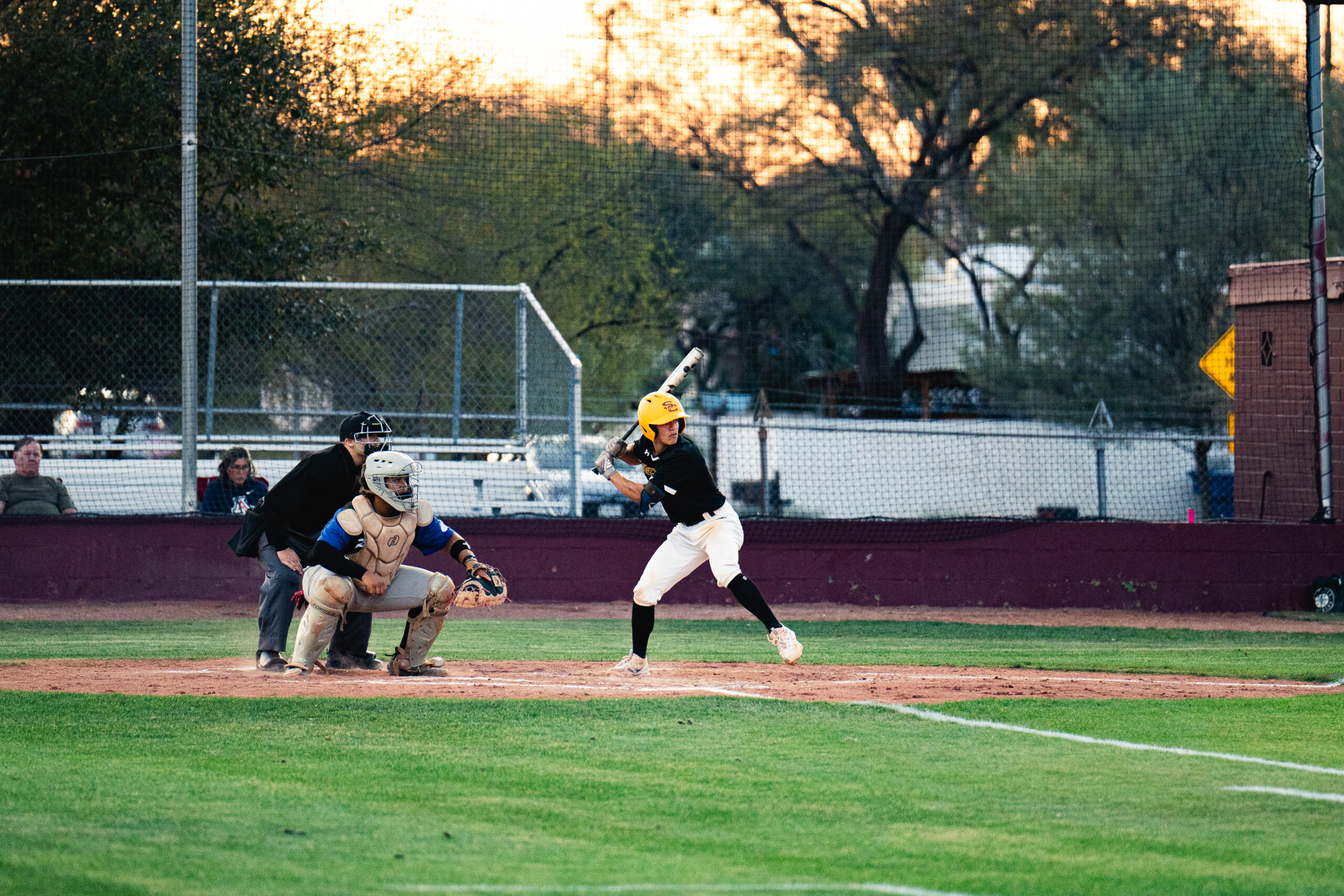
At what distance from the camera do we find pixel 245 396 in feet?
59.6

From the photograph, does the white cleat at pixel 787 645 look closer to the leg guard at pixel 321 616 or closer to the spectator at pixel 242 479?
the leg guard at pixel 321 616

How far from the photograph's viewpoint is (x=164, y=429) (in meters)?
18.6

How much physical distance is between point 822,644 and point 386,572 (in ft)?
15.0

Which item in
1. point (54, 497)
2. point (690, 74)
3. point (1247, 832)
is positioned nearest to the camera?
point (1247, 832)

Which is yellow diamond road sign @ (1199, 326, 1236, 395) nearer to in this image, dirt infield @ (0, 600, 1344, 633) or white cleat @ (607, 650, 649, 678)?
dirt infield @ (0, 600, 1344, 633)

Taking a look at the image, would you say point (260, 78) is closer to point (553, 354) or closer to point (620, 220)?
point (553, 354)

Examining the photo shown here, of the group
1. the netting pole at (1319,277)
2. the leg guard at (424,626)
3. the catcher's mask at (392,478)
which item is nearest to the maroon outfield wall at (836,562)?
the netting pole at (1319,277)

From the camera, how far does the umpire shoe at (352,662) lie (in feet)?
30.3

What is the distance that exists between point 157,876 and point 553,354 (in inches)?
509

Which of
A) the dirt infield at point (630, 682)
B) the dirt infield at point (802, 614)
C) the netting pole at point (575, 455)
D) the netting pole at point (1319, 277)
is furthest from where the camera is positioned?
the netting pole at point (575, 455)

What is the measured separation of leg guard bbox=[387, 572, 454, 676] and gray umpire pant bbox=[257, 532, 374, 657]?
0.32 metres

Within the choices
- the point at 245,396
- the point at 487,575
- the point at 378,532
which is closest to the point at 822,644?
the point at 487,575

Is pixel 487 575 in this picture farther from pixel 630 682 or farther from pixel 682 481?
pixel 682 481

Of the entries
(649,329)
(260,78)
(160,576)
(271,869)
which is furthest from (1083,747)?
(649,329)
